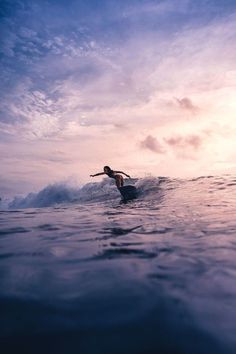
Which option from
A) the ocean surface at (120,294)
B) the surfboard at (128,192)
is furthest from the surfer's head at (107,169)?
A: the ocean surface at (120,294)

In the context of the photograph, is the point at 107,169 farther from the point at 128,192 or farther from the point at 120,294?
→ the point at 120,294

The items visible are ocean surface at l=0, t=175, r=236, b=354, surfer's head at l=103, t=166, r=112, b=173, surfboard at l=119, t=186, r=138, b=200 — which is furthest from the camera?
surfer's head at l=103, t=166, r=112, b=173

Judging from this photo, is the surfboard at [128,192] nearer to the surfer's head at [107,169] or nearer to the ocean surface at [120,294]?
the surfer's head at [107,169]

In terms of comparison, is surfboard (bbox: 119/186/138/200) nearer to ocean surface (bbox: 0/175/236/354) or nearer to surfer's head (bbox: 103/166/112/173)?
surfer's head (bbox: 103/166/112/173)

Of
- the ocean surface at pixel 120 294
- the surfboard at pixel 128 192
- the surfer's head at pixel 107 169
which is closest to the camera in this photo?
the ocean surface at pixel 120 294

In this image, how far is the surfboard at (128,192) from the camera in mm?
16438

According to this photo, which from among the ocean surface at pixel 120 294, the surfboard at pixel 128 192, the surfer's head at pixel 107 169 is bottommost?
the ocean surface at pixel 120 294

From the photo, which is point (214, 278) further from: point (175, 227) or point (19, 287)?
point (175, 227)

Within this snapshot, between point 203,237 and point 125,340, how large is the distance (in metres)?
3.67

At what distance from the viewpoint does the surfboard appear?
53.9ft

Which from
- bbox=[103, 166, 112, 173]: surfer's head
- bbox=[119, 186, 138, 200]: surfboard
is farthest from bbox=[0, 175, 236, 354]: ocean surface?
bbox=[103, 166, 112, 173]: surfer's head

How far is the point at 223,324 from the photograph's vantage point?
2311 mm

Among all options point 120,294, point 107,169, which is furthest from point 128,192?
point 120,294

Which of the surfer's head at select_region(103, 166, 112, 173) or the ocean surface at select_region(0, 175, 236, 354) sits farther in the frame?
the surfer's head at select_region(103, 166, 112, 173)
